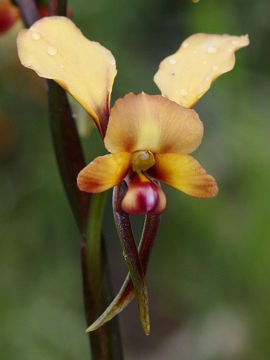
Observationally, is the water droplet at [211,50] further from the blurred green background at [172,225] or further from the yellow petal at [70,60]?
the blurred green background at [172,225]

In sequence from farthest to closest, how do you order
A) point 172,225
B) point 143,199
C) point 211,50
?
point 172,225 < point 211,50 < point 143,199

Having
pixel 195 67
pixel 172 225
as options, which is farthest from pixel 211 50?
pixel 172 225

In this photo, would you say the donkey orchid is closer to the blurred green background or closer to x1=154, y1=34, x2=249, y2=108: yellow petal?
x1=154, y1=34, x2=249, y2=108: yellow petal

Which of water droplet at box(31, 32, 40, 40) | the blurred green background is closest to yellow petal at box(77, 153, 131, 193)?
water droplet at box(31, 32, 40, 40)

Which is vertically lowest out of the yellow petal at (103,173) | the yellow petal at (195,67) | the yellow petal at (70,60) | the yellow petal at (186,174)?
the yellow petal at (186,174)

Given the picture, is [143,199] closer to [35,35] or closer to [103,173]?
[103,173]

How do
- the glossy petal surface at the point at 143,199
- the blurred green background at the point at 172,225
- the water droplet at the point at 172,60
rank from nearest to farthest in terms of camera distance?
the glossy petal surface at the point at 143,199 < the water droplet at the point at 172,60 < the blurred green background at the point at 172,225

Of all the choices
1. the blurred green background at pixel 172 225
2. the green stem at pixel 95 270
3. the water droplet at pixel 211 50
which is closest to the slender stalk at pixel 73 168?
the green stem at pixel 95 270
